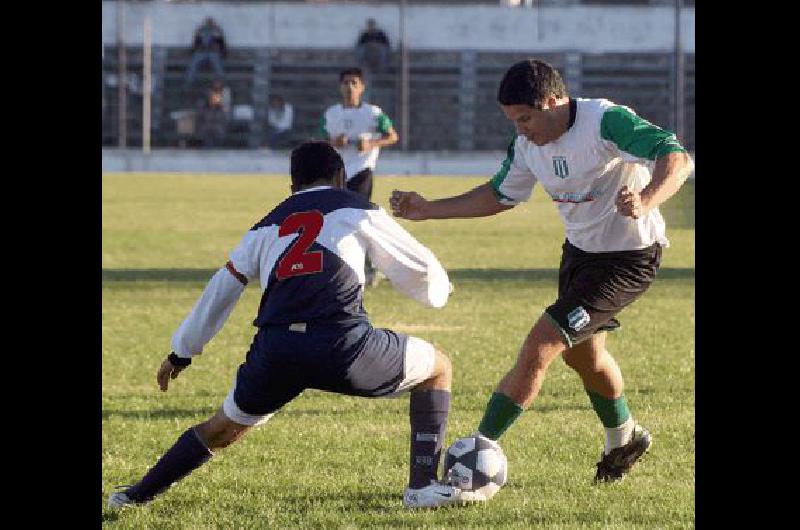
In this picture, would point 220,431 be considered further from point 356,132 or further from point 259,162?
point 259,162

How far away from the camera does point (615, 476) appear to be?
661 centimetres

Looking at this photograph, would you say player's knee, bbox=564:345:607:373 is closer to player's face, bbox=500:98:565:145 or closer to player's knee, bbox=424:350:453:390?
player's knee, bbox=424:350:453:390

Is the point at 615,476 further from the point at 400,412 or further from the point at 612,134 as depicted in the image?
the point at 400,412

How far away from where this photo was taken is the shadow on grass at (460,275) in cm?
1625

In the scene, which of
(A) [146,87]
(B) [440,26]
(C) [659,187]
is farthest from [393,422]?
(B) [440,26]

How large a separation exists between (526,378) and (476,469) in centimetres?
46

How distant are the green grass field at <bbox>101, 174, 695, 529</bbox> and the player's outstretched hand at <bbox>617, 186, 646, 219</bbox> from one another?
117cm

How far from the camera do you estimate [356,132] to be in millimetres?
16125

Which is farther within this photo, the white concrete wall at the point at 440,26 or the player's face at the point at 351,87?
the white concrete wall at the point at 440,26

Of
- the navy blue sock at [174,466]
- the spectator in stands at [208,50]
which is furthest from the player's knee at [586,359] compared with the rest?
the spectator in stands at [208,50]

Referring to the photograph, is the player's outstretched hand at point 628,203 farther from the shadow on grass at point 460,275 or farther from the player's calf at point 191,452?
the shadow on grass at point 460,275
